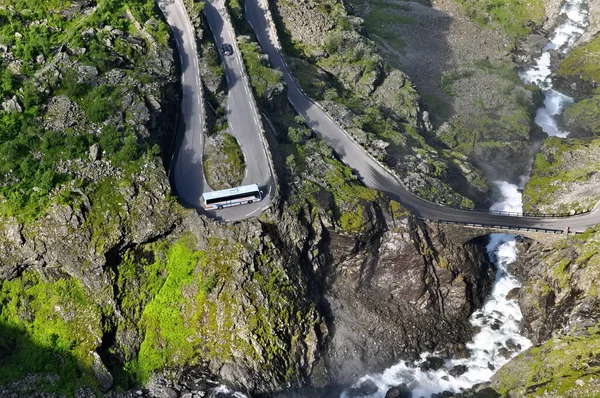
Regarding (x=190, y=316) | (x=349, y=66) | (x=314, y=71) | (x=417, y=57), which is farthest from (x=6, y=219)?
(x=417, y=57)

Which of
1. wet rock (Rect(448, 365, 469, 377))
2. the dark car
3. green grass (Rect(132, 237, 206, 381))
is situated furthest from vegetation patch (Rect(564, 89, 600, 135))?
green grass (Rect(132, 237, 206, 381))

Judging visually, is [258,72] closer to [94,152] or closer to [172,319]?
[94,152]

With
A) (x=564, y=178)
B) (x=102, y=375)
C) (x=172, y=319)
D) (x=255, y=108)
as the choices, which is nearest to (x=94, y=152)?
(x=172, y=319)

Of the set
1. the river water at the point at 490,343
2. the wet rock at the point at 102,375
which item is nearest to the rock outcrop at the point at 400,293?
the river water at the point at 490,343

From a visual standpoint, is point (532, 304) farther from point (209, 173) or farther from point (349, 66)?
point (349, 66)

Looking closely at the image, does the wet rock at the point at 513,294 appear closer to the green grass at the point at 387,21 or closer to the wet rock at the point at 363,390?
the wet rock at the point at 363,390

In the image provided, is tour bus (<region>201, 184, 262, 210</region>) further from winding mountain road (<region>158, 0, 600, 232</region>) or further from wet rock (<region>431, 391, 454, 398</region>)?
wet rock (<region>431, 391, 454, 398</region>)
